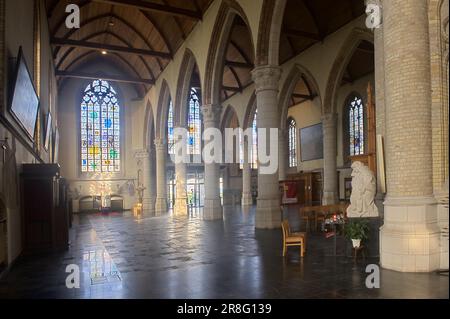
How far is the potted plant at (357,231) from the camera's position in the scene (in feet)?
22.9

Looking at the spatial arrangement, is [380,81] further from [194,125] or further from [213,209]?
[194,125]

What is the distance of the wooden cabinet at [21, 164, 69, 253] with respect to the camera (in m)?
8.70

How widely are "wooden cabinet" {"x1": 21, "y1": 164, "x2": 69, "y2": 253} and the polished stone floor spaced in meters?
0.59

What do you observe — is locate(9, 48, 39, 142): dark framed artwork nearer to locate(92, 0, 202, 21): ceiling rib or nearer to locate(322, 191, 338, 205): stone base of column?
locate(92, 0, 202, 21): ceiling rib

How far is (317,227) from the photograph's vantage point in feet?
39.6

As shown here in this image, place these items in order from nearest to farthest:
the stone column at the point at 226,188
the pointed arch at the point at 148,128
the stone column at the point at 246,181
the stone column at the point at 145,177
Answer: the stone column at the point at 246,181 < the stone column at the point at 145,177 < the pointed arch at the point at 148,128 < the stone column at the point at 226,188

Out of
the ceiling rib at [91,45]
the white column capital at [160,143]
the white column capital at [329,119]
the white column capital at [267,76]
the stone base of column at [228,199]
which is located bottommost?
the stone base of column at [228,199]

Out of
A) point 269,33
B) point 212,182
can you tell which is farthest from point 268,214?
point 269,33

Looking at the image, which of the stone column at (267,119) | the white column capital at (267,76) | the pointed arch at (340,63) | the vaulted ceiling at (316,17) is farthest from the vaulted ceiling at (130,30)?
the pointed arch at (340,63)

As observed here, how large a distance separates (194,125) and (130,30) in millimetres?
11098

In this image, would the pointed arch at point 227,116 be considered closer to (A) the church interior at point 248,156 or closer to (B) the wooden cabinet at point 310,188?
(A) the church interior at point 248,156

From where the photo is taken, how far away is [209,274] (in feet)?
A: 20.2

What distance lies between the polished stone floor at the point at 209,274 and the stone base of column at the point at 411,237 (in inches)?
10.0

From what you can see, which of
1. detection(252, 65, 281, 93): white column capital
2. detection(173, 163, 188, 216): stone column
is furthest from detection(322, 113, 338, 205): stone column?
detection(173, 163, 188, 216): stone column
